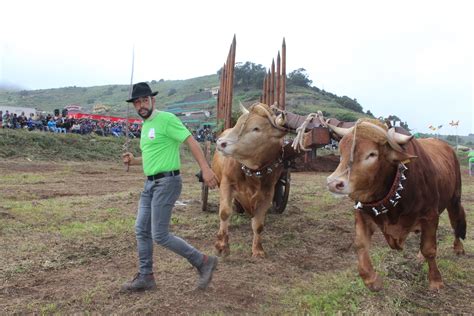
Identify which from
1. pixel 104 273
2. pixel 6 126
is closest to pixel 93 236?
pixel 104 273

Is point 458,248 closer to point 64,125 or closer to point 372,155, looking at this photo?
point 372,155

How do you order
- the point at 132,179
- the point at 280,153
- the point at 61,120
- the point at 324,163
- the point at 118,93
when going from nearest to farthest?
the point at 280,153 < the point at 132,179 < the point at 324,163 < the point at 61,120 < the point at 118,93

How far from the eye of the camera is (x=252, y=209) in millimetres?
6465

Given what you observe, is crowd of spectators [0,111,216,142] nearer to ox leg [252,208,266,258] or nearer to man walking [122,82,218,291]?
ox leg [252,208,266,258]

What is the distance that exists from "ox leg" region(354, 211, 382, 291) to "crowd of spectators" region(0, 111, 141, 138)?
907 inches

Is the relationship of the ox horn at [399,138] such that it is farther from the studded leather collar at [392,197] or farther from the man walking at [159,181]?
the man walking at [159,181]

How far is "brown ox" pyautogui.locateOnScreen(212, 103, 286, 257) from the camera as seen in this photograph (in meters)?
5.84

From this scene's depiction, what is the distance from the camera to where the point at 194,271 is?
5141mm

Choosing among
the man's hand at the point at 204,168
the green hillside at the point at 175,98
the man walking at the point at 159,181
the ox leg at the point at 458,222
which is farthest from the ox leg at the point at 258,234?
the green hillside at the point at 175,98

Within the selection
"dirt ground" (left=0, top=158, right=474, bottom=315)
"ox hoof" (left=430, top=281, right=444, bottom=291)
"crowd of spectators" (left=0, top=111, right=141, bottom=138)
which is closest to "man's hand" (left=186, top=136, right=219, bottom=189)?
"dirt ground" (left=0, top=158, right=474, bottom=315)

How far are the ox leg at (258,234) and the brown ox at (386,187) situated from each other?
1.70 meters

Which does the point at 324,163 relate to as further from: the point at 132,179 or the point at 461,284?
the point at 461,284

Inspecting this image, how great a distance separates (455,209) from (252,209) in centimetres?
268

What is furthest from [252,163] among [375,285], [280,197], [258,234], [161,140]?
[280,197]
